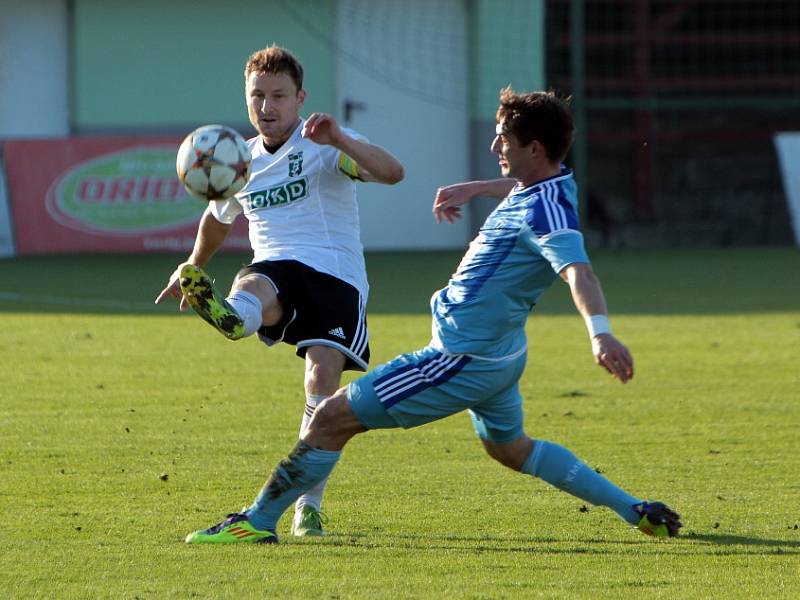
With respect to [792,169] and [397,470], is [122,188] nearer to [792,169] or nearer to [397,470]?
[792,169]

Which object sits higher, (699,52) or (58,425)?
(699,52)

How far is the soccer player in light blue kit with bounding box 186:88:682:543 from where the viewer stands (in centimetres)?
515

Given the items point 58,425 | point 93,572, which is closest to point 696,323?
point 58,425

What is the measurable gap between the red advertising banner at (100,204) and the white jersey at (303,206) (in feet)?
48.3

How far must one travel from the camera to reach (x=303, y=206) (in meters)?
6.30

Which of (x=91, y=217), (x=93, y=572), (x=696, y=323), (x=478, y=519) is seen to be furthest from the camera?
(x=91, y=217)

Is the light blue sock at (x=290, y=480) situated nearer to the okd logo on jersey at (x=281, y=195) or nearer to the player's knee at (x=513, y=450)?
the player's knee at (x=513, y=450)

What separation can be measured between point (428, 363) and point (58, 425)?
3.56 meters

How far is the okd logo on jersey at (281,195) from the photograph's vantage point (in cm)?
627

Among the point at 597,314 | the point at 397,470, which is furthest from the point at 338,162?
the point at 597,314

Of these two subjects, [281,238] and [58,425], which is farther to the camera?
[58,425]

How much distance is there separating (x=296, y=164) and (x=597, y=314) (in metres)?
2.05

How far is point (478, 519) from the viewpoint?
5918 millimetres

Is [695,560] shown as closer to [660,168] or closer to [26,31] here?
[26,31]
